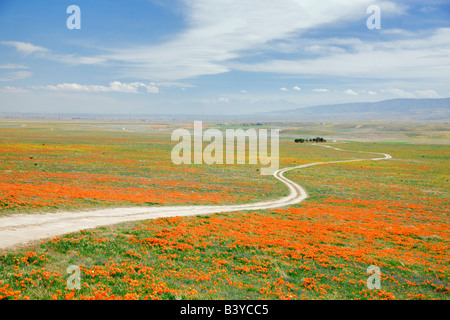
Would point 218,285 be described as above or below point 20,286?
below

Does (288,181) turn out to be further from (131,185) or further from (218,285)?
(218,285)

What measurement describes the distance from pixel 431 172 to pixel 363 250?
62.4 meters

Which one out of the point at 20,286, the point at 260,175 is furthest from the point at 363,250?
the point at 260,175

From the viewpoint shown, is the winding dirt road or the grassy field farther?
the winding dirt road

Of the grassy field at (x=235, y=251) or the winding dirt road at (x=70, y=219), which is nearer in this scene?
the grassy field at (x=235, y=251)

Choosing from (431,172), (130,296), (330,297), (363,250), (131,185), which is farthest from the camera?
(431,172)

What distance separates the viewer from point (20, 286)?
39.3 feet

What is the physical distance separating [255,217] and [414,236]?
1353 centimetres

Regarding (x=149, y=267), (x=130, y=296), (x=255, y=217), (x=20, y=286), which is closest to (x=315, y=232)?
(x=255, y=217)

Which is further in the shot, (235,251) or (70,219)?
(70,219)

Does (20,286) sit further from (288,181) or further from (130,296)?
(288,181)

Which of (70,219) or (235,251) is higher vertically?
(70,219)

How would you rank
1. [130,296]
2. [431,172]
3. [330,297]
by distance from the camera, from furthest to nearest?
[431,172], [330,297], [130,296]
